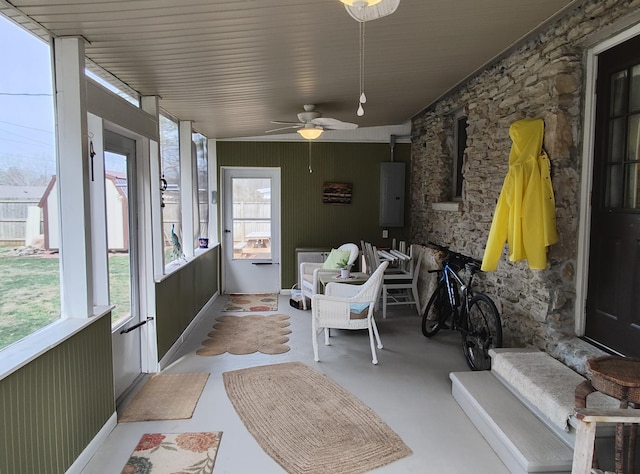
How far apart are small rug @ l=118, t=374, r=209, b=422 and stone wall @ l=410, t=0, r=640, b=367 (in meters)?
2.69

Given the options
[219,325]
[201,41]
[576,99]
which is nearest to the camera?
[201,41]

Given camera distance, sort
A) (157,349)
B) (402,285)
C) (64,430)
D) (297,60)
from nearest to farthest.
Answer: (64,430) < (297,60) < (157,349) < (402,285)

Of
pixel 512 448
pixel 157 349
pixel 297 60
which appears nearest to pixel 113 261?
pixel 157 349

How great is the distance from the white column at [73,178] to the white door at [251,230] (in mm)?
4576

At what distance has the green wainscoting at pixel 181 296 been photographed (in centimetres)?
421

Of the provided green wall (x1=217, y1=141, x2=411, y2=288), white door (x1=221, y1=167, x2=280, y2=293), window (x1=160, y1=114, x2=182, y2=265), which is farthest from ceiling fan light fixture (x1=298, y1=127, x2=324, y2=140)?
white door (x1=221, y1=167, x2=280, y2=293)

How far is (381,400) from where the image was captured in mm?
3477

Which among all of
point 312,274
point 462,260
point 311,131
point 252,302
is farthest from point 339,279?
point 252,302

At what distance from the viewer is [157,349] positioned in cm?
408

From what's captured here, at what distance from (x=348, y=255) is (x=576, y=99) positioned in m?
3.44

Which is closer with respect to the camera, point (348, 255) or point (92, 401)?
point (92, 401)

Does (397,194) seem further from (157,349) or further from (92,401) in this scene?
(92,401)

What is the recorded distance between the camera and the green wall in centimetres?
719

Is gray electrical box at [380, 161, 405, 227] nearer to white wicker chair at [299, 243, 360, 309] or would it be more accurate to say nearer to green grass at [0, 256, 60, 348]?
white wicker chair at [299, 243, 360, 309]
